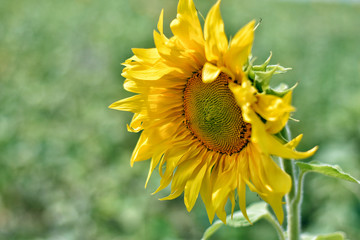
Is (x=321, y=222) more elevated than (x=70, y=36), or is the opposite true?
(x=70, y=36)

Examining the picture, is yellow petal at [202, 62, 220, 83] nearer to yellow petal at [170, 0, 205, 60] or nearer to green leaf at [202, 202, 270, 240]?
yellow petal at [170, 0, 205, 60]

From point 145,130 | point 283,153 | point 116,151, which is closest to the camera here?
point 283,153

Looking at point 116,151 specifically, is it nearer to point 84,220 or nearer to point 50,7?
point 84,220

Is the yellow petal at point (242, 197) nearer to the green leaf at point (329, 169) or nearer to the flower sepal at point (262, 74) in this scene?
the green leaf at point (329, 169)

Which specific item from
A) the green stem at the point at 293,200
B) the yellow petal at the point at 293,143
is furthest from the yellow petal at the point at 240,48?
the green stem at the point at 293,200

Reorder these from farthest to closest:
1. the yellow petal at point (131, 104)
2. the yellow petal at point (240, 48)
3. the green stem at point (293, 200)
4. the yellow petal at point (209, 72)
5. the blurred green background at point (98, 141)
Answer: the blurred green background at point (98, 141) → the yellow petal at point (131, 104) → the green stem at point (293, 200) → the yellow petal at point (209, 72) → the yellow petal at point (240, 48)

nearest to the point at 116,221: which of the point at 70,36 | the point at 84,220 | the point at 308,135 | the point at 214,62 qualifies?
the point at 84,220

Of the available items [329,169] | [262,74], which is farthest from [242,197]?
[262,74]
